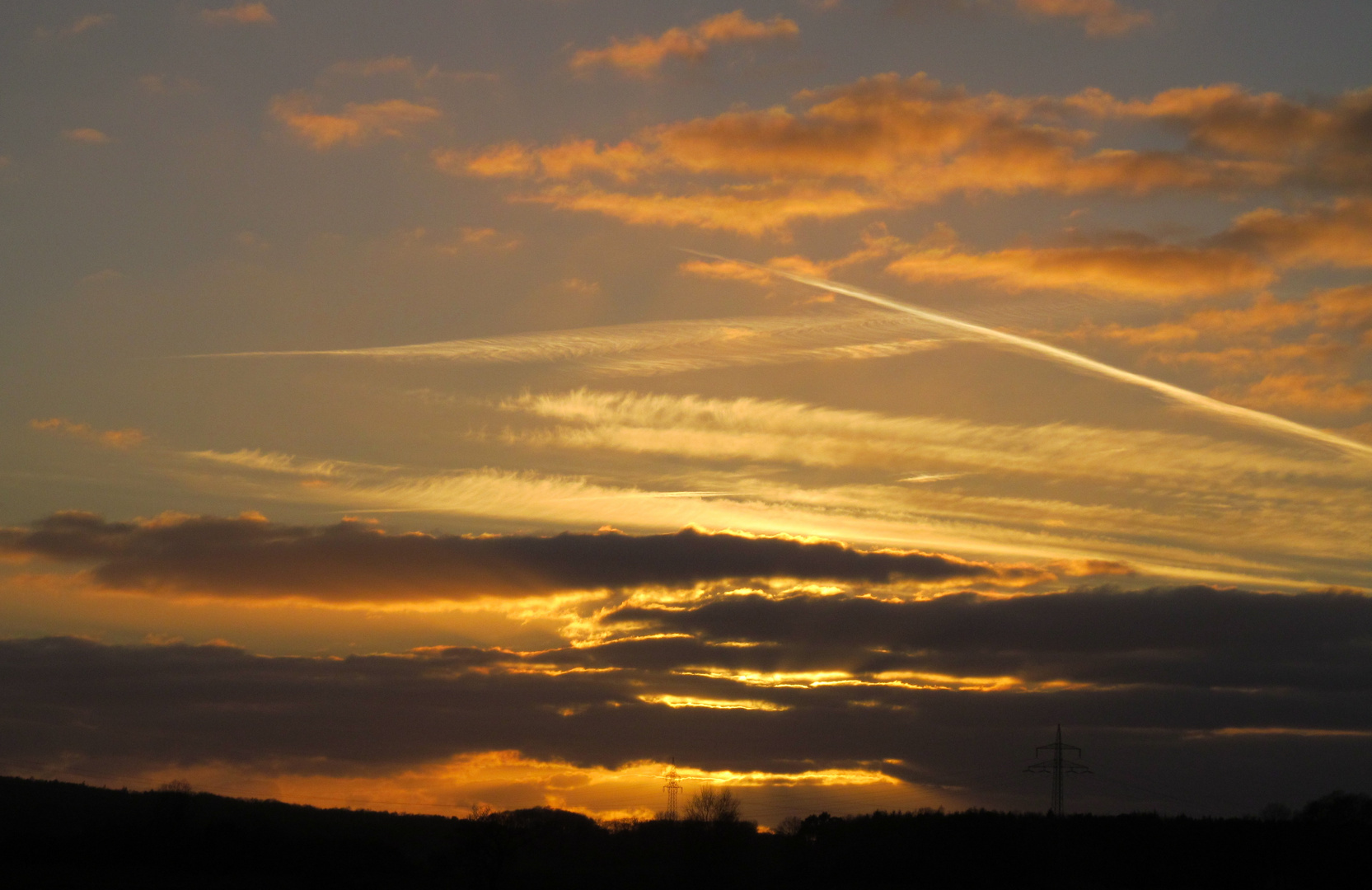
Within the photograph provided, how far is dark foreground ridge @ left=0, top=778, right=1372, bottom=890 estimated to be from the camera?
438 ft

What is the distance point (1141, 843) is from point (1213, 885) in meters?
16.5

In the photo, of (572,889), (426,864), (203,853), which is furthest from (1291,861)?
(203,853)

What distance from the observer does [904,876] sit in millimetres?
147625

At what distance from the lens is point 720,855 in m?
152

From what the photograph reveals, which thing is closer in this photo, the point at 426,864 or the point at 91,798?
the point at 426,864

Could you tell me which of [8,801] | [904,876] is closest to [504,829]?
[904,876]

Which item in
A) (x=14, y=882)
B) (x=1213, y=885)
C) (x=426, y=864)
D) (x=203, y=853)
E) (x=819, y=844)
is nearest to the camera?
(x=14, y=882)

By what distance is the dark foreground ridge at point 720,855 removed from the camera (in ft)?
438

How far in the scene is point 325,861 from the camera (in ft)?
486

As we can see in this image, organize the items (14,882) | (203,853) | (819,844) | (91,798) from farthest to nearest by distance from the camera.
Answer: (91,798)
(819,844)
(203,853)
(14,882)

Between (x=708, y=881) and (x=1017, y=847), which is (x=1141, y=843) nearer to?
(x=1017, y=847)

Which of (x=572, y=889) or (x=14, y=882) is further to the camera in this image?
(x=572, y=889)

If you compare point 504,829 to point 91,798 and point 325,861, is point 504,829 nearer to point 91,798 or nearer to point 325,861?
point 325,861

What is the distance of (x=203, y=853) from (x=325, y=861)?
13652 millimetres
